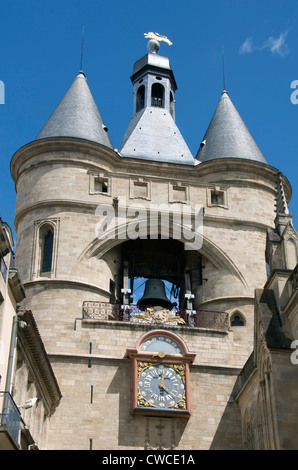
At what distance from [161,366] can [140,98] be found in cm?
1650

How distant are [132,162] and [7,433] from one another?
16875 mm

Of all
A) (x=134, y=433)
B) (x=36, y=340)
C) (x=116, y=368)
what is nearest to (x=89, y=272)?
(x=116, y=368)

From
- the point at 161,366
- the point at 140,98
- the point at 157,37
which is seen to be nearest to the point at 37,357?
the point at 161,366

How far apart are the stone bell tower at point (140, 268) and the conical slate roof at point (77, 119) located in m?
0.07

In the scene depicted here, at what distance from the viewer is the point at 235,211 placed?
31094mm

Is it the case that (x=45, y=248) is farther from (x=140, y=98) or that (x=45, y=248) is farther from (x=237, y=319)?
(x=140, y=98)

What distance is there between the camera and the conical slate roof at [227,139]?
3294 cm

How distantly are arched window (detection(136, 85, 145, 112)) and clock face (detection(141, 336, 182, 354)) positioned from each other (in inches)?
577

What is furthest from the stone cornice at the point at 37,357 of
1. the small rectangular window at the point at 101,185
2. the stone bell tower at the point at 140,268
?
the small rectangular window at the point at 101,185

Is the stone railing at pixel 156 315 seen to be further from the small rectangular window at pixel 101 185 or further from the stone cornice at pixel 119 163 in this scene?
the stone cornice at pixel 119 163

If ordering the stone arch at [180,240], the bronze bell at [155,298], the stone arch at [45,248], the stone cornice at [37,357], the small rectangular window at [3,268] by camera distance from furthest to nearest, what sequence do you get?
1. the bronze bell at [155,298]
2. the stone arch at [180,240]
3. the stone arch at [45,248]
4. the stone cornice at [37,357]
5. the small rectangular window at [3,268]

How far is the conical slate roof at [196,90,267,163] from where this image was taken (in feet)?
108

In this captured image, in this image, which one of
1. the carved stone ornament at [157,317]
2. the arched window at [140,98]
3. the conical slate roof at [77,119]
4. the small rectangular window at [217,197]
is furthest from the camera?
the arched window at [140,98]

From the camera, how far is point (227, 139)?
111 ft
